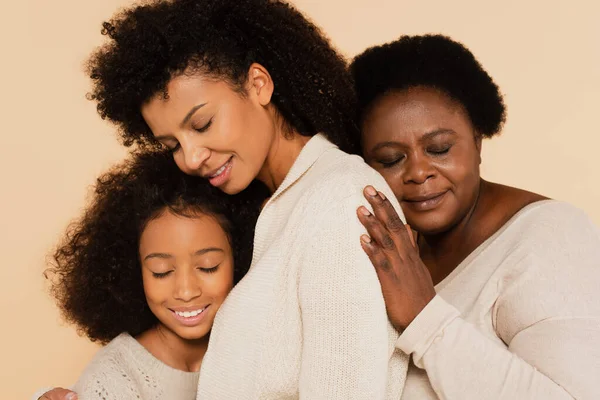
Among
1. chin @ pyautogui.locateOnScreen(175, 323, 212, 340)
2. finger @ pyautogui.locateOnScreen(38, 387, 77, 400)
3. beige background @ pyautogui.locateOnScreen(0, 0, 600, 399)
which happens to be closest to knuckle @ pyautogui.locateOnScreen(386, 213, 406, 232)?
chin @ pyautogui.locateOnScreen(175, 323, 212, 340)

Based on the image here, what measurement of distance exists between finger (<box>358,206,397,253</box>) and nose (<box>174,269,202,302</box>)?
0.78 m

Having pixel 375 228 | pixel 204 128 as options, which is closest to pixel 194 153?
pixel 204 128

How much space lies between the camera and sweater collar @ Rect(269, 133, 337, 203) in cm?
214

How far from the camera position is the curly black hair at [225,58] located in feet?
7.00

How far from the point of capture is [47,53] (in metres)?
4.12

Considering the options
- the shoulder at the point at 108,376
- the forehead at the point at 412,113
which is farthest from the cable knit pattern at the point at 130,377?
the forehead at the point at 412,113

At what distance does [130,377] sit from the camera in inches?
103

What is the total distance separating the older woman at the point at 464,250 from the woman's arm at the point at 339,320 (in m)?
0.07

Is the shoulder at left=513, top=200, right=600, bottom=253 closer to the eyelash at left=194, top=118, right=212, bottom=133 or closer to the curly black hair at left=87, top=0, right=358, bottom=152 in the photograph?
the curly black hair at left=87, top=0, right=358, bottom=152

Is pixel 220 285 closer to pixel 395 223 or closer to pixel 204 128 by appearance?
pixel 204 128

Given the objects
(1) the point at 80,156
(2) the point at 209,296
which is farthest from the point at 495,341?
(1) the point at 80,156

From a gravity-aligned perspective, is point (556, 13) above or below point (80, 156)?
above

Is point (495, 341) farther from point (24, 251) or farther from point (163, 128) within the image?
point (24, 251)

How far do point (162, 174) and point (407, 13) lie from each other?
1882 millimetres
